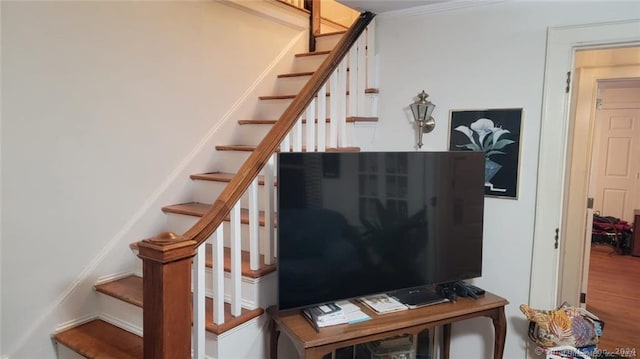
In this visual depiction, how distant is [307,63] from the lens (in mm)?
3762

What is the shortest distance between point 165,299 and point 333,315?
0.88 meters

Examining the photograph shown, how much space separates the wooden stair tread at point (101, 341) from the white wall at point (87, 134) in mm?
113

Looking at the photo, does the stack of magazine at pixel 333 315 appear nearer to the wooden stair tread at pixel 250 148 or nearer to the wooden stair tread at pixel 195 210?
the wooden stair tread at pixel 195 210

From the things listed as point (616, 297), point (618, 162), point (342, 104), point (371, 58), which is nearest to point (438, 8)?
point (371, 58)

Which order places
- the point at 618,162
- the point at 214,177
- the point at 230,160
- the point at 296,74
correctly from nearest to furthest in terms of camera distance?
1. the point at 214,177
2. the point at 230,160
3. the point at 296,74
4. the point at 618,162

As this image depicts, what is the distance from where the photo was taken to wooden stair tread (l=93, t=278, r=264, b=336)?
192 cm

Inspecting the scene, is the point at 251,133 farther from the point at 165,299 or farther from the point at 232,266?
the point at 165,299

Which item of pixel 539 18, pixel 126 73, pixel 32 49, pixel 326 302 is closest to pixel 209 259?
pixel 326 302

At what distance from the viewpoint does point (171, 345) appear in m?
1.42

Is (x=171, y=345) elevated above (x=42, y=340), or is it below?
above

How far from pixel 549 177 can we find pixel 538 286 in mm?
663

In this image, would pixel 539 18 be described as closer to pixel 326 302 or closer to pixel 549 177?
pixel 549 177

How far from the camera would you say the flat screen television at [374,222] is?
1.93 m

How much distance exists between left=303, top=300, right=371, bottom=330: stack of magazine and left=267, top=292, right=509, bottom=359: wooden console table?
3 cm
